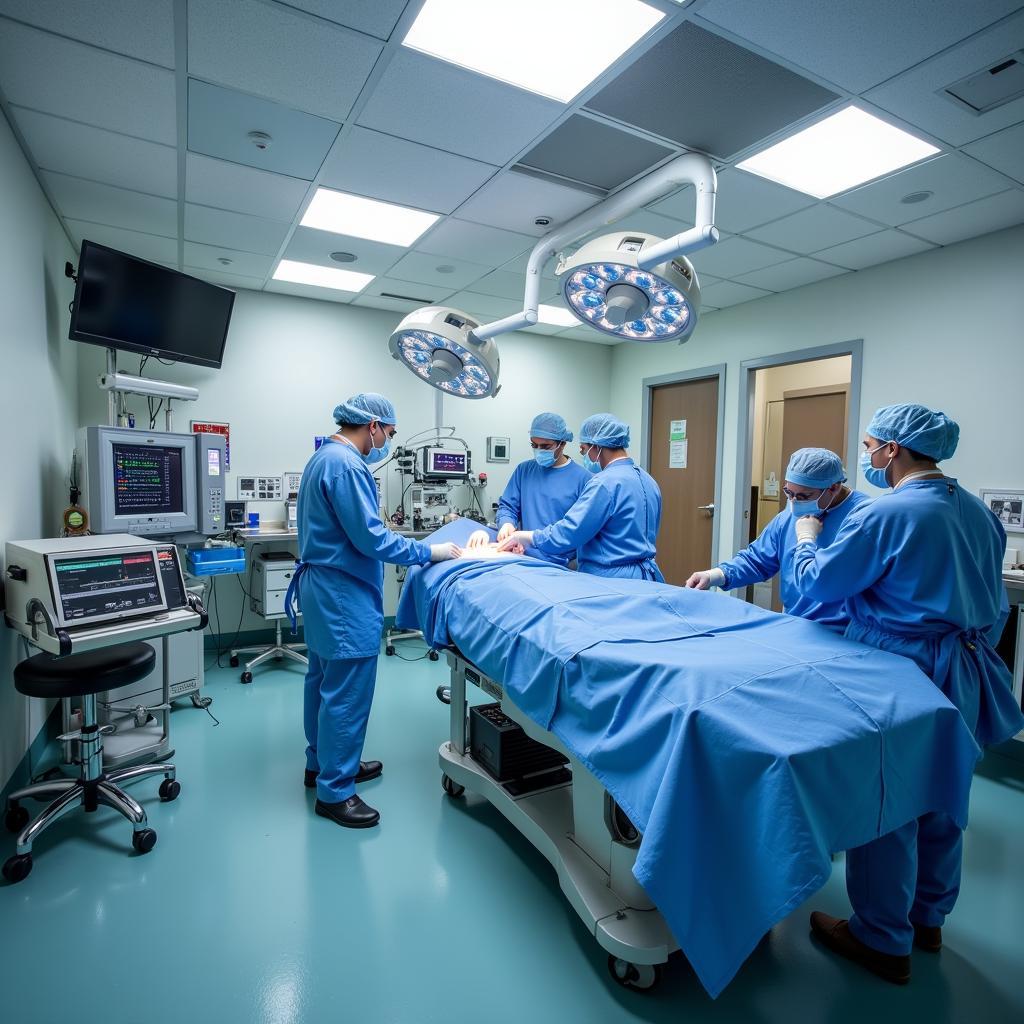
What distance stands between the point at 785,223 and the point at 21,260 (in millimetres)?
3471

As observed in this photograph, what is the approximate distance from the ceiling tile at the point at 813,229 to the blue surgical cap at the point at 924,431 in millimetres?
1717

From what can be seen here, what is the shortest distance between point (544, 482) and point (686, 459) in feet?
7.05

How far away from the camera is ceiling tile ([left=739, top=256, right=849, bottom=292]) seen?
3741 millimetres

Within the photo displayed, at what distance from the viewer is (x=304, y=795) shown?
2.57m

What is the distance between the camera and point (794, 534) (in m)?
2.35

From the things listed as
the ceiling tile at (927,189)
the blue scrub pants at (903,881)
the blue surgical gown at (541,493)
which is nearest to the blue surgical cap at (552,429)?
the blue surgical gown at (541,493)

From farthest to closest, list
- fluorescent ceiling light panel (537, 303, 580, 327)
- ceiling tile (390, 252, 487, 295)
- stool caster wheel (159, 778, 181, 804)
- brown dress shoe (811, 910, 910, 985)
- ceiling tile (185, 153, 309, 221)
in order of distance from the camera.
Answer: fluorescent ceiling light panel (537, 303, 580, 327), ceiling tile (390, 252, 487, 295), ceiling tile (185, 153, 309, 221), stool caster wheel (159, 778, 181, 804), brown dress shoe (811, 910, 910, 985)

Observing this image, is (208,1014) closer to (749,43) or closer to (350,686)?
(350,686)

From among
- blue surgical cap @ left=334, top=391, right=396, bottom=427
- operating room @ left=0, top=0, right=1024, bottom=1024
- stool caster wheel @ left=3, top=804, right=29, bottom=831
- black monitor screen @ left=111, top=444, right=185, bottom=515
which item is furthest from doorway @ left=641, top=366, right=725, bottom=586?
stool caster wheel @ left=3, top=804, right=29, bottom=831

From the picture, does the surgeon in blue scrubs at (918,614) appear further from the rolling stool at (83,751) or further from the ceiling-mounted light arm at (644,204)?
the rolling stool at (83,751)

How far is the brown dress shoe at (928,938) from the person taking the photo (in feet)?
5.90

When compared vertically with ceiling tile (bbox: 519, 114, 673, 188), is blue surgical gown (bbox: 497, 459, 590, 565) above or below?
below

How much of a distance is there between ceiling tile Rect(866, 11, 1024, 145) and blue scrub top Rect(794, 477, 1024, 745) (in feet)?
4.40

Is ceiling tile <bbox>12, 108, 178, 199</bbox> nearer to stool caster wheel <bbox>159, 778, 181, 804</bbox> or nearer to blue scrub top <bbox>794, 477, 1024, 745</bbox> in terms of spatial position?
stool caster wheel <bbox>159, 778, 181, 804</bbox>
